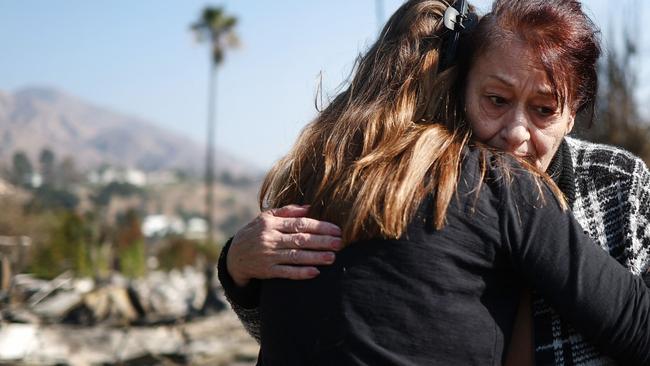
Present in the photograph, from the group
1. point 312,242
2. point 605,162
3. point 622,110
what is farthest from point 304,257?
point 622,110

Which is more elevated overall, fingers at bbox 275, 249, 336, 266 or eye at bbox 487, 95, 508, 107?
eye at bbox 487, 95, 508, 107

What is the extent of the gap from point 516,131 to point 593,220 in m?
0.30

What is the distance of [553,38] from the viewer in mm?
1927

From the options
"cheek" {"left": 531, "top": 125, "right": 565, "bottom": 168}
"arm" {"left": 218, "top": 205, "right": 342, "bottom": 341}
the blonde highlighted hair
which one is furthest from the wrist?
"cheek" {"left": 531, "top": 125, "right": 565, "bottom": 168}

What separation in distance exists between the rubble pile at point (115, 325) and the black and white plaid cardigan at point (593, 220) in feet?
25.6

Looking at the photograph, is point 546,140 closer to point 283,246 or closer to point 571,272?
point 571,272

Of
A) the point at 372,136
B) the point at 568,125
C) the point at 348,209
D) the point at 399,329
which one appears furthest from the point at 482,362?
the point at 568,125

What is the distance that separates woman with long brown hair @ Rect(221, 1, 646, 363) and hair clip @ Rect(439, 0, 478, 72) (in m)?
0.03

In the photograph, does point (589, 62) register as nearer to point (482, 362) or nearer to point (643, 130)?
point (482, 362)

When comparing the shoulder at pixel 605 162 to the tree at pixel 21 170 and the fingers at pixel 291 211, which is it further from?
the tree at pixel 21 170

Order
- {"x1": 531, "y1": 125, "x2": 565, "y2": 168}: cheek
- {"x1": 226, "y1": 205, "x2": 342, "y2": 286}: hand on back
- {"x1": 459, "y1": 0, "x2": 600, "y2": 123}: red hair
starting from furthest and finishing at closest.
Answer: {"x1": 531, "y1": 125, "x2": 565, "y2": 168}: cheek < {"x1": 459, "y1": 0, "x2": 600, "y2": 123}: red hair < {"x1": 226, "y1": 205, "x2": 342, "y2": 286}: hand on back

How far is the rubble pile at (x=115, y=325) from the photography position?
9812 millimetres

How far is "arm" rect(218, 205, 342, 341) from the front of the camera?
6.00ft

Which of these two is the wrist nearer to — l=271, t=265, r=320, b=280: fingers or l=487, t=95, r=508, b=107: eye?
l=271, t=265, r=320, b=280: fingers
